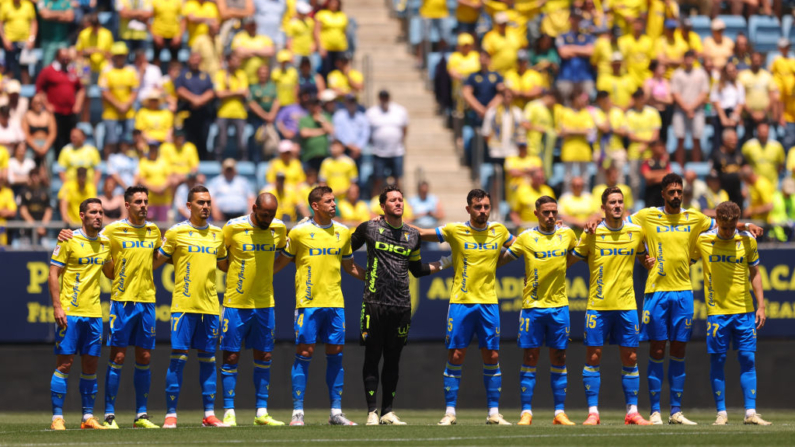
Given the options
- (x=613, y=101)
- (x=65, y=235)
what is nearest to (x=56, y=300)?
(x=65, y=235)

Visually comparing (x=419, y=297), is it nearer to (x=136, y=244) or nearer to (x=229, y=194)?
(x=229, y=194)

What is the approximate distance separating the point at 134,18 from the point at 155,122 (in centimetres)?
251

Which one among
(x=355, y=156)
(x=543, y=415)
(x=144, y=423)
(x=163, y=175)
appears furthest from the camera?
(x=355, y=156)

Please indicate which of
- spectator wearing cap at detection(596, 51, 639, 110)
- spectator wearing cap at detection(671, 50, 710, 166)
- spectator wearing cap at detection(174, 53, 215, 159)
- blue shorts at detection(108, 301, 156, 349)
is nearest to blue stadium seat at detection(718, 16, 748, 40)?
spectator wearing cap at detection(671, 50, 710, 166)

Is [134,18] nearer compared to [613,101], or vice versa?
[134,18]

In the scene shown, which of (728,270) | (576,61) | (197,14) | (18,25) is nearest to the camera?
(728,270)

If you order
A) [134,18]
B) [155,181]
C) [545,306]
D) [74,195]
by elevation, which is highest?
[134,18]

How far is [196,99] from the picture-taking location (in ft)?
70.6

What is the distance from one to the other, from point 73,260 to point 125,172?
632 cm

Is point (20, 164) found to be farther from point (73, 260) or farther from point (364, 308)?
point (364, 308)

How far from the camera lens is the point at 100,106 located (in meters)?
22.3

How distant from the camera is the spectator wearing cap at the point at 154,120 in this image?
69.8 feet

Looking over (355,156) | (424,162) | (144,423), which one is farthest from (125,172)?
(144,423)

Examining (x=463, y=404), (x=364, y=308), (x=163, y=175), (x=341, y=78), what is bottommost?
(x=463, y=404)
